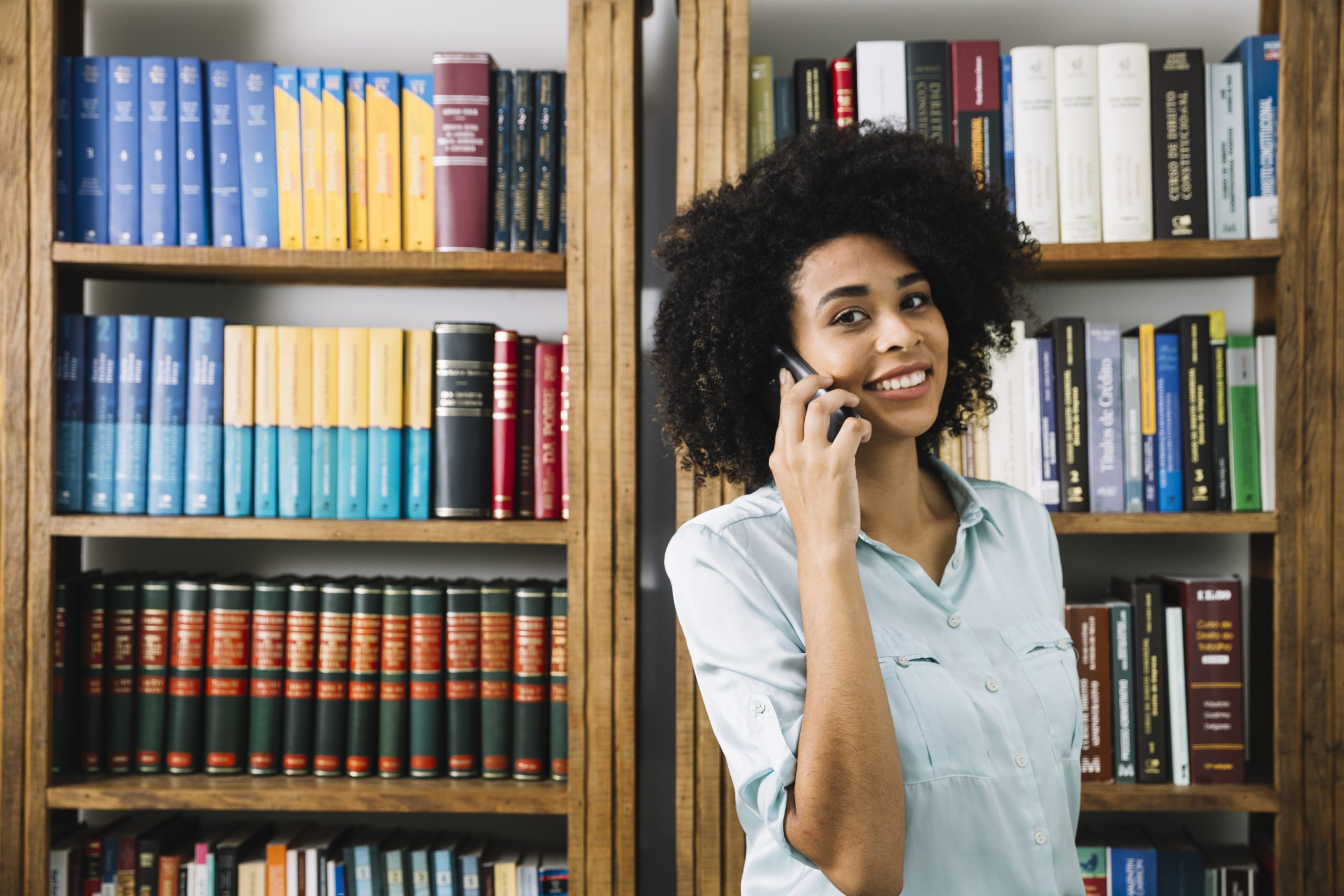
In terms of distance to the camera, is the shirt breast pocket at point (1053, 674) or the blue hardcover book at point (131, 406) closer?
the shirt breast pocket at point (1053, 674)

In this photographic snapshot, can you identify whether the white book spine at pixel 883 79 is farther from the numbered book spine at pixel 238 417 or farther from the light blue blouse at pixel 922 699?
the numbered book spine at pixel 238 417

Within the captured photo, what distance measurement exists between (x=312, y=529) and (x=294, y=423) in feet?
0.66

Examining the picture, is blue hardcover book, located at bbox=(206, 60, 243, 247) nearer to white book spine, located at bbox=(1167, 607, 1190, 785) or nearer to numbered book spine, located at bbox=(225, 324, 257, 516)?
numbered book spine, located at bbox=(225, 324, 257, 516)

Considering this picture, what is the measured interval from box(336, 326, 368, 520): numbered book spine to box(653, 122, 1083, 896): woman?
0.69m

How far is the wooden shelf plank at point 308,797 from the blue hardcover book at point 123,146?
977 millimetres

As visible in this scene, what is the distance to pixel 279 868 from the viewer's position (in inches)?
66.9

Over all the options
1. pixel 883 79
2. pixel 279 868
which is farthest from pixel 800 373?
pixel 279 868

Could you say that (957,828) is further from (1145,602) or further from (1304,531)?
(1304,531)

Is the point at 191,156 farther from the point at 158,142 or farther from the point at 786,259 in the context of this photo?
the point at 786,259

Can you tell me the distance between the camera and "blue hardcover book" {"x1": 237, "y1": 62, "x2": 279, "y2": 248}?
1681 millimetres

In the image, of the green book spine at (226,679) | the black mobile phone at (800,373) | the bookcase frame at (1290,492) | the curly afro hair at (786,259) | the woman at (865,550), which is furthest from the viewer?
the green book spine at (226,679)

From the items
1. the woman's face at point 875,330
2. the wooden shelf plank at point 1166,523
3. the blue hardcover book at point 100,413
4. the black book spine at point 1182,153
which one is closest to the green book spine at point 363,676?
the blue hardcover book at point 100,413

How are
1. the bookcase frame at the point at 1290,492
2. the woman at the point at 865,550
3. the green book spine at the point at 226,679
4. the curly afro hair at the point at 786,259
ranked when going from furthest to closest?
the green book spine at the point at 226,679
the bookcase frame at the point at 1290,492
the curly afro hair at the point at 786,259
the woman at the point at 865,550

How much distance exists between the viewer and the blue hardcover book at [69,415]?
166cm
